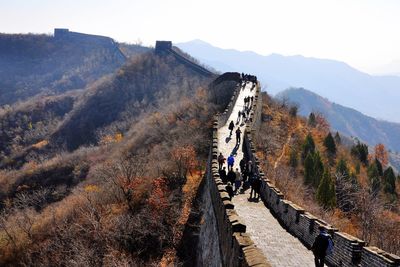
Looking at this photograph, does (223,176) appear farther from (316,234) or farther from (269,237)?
(316,234)

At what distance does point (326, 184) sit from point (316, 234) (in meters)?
29.2

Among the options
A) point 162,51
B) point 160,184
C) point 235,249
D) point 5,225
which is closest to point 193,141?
point 160,184

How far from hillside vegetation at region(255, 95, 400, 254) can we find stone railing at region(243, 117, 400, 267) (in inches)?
408

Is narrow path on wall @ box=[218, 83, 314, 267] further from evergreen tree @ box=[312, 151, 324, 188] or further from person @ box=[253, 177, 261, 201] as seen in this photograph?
evergreen tree @ box=[312, 151, 324, 188]

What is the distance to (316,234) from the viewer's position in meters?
15.3

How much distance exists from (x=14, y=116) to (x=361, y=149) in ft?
345

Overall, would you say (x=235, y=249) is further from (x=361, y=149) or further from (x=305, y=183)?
(x=361, y=149)

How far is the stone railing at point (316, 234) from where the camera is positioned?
12026 millimetres

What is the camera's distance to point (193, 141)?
140 ft

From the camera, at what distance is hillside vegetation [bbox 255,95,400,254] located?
3453cm

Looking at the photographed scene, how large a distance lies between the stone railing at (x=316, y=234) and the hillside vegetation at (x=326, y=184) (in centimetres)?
1036

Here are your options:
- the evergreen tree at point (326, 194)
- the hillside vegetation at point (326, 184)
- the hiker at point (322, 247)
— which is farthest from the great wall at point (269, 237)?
the evergreen tree at point (326, 194)

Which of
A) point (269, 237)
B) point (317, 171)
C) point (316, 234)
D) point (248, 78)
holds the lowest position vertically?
point (317, 171)

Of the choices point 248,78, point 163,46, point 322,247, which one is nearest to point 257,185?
point 322,247
